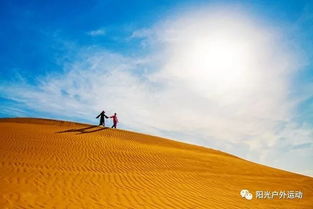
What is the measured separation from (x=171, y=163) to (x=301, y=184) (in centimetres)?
695

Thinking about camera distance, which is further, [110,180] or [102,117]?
[102,117]

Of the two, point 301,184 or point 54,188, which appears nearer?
point 54,188

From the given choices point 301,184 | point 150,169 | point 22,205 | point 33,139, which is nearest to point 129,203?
point 22,205

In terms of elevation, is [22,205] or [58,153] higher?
[58,153]

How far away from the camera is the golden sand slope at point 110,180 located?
7.51 meters

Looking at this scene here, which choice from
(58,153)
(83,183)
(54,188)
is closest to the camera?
(54,188)

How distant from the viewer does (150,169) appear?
13.0m

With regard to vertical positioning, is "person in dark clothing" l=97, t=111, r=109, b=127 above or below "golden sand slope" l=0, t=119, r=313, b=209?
above

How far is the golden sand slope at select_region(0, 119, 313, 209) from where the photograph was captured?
751cm

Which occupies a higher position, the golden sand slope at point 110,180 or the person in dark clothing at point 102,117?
the person in dark clothing at point 102,117

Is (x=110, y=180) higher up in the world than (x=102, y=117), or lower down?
lower down

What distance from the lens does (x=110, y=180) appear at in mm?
9945

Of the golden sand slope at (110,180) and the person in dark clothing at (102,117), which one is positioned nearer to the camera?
the golden sand slope at (110,180)

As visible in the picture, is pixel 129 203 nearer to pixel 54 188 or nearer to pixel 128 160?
pixel 54 188
